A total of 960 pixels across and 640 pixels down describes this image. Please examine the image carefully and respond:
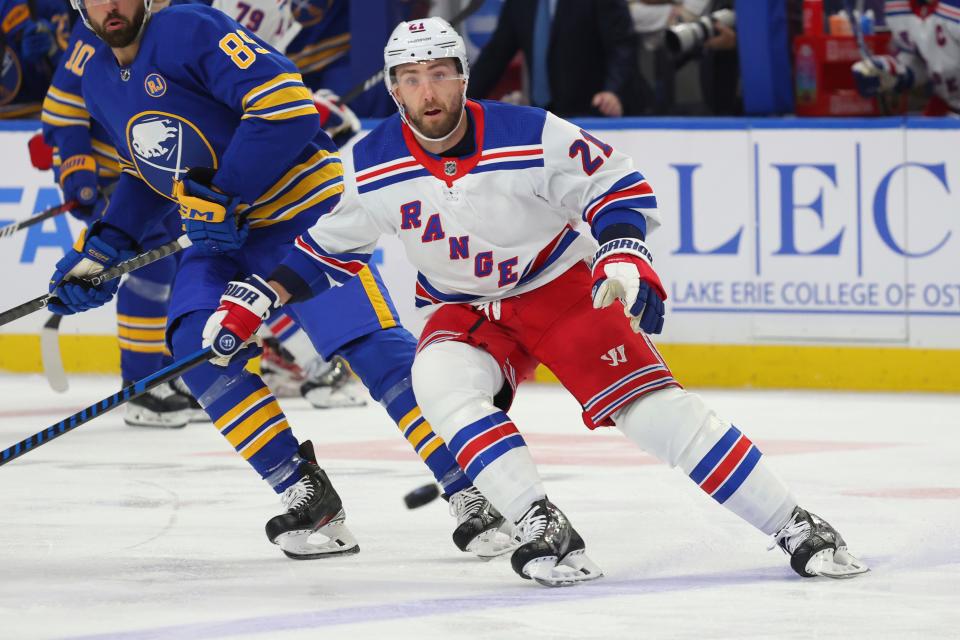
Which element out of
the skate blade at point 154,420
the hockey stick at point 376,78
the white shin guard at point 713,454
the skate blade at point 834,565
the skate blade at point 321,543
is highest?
the hockey stick at point 376,78

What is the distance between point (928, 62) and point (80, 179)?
2696 mm

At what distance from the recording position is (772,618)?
2.99 metres

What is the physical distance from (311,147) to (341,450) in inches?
54.0

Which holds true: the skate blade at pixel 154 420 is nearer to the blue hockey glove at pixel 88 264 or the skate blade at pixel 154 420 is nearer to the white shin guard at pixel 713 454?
the blue hockey glove at pixel 88 264

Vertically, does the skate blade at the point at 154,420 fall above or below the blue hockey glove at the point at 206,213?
below

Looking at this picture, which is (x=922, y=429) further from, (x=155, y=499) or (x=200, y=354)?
(x=200, y=354)

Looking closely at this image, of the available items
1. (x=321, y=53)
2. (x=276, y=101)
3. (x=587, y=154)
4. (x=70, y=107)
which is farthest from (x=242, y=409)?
(x=321, y=53)

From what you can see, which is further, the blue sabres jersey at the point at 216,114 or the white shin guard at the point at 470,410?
the blue sabres jersey at the point at 216,114

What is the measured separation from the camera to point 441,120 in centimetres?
332

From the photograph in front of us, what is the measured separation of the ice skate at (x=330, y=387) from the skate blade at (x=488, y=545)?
96.7 inches

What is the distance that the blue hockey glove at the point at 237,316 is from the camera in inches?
135

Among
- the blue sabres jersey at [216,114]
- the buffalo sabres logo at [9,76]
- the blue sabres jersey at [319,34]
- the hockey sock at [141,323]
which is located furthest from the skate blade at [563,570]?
the buffalo sabres logo at [9,76]

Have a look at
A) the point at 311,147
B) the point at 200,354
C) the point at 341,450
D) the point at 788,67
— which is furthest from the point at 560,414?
the point at 200,354

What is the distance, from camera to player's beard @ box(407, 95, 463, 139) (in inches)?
130
